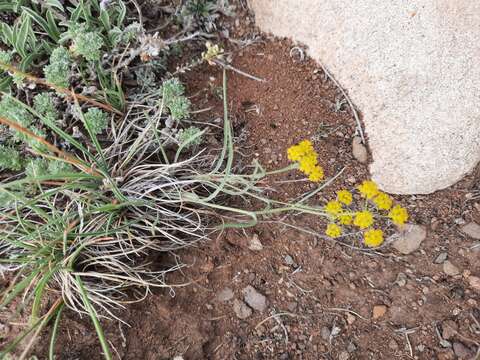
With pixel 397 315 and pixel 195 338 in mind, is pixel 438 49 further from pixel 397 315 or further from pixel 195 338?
pixel 195 338

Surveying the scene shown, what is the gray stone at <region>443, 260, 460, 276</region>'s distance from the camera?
1.77 m

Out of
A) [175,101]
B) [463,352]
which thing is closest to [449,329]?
[463,352]

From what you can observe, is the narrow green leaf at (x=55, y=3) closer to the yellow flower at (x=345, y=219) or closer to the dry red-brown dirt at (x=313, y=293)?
the dry red-brown dirt at (x=313, y=293)

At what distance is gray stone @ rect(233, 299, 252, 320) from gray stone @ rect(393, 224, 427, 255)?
0.66 m

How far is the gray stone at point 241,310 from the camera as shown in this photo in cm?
171

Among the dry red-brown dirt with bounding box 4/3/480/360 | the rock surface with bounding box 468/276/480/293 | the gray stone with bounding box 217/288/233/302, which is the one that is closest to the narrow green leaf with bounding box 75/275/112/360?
the dry red-brown dirt with bounding box 4/3/480/360

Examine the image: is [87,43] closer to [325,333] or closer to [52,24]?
[52,24]

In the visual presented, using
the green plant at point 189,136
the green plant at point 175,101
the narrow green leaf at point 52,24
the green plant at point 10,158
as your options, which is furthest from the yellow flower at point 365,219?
the narrow green leaf at point 52,24

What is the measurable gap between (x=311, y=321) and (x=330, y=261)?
25 cm

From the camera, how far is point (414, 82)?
6.15ft

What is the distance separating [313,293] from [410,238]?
1.56 ft

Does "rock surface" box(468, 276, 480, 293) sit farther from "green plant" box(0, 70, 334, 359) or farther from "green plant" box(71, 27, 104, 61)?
"green plant" box(71, 27, 104, 61)

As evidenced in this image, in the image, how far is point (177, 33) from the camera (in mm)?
2209

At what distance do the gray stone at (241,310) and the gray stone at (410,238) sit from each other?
66cm
